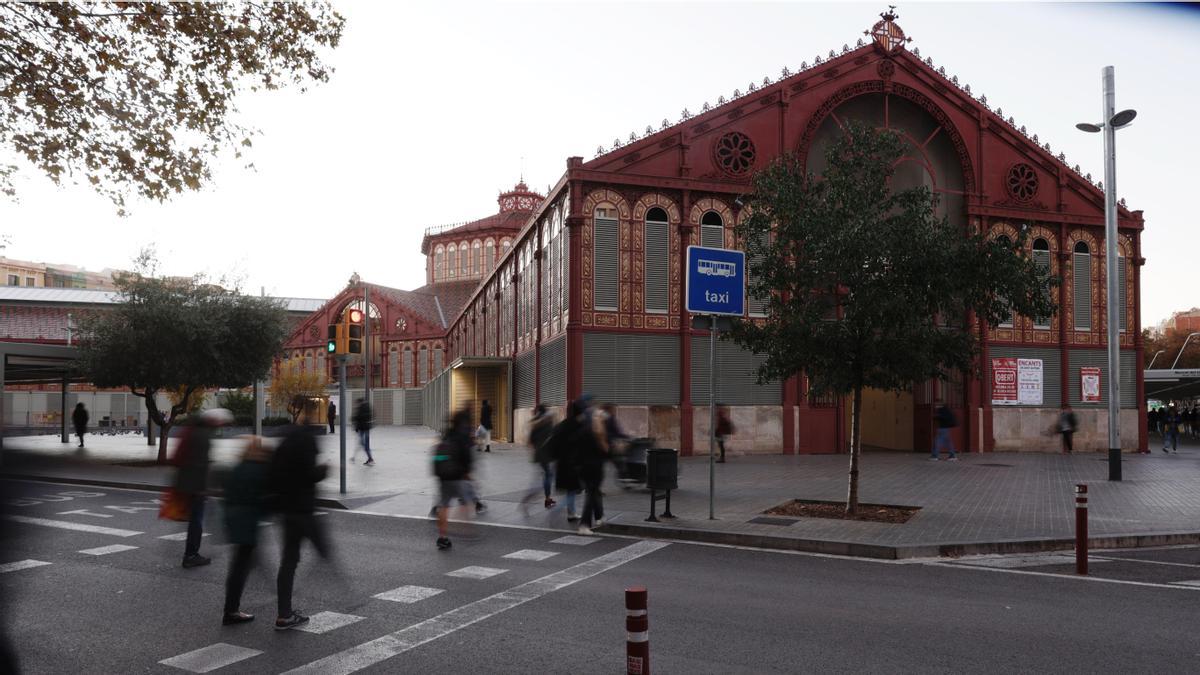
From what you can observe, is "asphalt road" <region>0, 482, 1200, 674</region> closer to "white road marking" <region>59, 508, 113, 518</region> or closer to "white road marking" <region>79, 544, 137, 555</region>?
"white road marking" <region>79, 544, 137, 555</region>

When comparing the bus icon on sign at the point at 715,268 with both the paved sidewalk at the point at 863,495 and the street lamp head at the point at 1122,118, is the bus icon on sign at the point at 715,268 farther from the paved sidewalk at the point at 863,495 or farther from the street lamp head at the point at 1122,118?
the street lamp head at the point at 1122,118

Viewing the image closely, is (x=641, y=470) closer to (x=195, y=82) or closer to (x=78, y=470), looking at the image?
(x=195, y=82)

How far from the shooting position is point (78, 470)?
21531mm

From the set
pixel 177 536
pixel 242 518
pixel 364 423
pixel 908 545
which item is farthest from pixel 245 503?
pixel 364 423

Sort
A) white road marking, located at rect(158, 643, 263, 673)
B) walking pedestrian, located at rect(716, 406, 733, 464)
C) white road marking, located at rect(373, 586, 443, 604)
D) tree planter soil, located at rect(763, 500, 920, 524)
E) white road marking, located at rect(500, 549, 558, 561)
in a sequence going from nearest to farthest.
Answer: white road marking, located at rect(158, 643, 263, 673)
white road marking, located at rect(373, 586, 443, 604)
white road marking, located at rect(500, 549, 558, 561)
tree planter soil, located at rect(763, 500, 920, 524)
walking pedestrian, located at rect(716, 406, 733, 464)

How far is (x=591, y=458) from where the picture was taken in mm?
11867

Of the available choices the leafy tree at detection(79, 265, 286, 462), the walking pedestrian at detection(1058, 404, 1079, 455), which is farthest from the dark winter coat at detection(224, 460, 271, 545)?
the walking pedestrian at detection(1058, 404, 1079, 455)

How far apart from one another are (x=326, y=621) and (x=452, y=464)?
4.16m

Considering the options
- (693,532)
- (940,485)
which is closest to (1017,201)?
(940,485)

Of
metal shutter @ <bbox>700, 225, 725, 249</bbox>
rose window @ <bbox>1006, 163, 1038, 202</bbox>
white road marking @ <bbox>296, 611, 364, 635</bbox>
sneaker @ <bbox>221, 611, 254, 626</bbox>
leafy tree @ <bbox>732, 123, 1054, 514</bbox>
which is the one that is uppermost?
rose window @ <bbox>1006, 163, 1038, 202</bbox>

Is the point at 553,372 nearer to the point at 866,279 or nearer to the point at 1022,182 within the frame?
the point at 866,279

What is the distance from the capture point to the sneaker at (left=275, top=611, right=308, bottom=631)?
268 inches

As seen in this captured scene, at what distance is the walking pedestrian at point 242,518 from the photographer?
689 centimetres

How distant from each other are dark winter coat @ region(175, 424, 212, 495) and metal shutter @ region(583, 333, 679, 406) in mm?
16799
